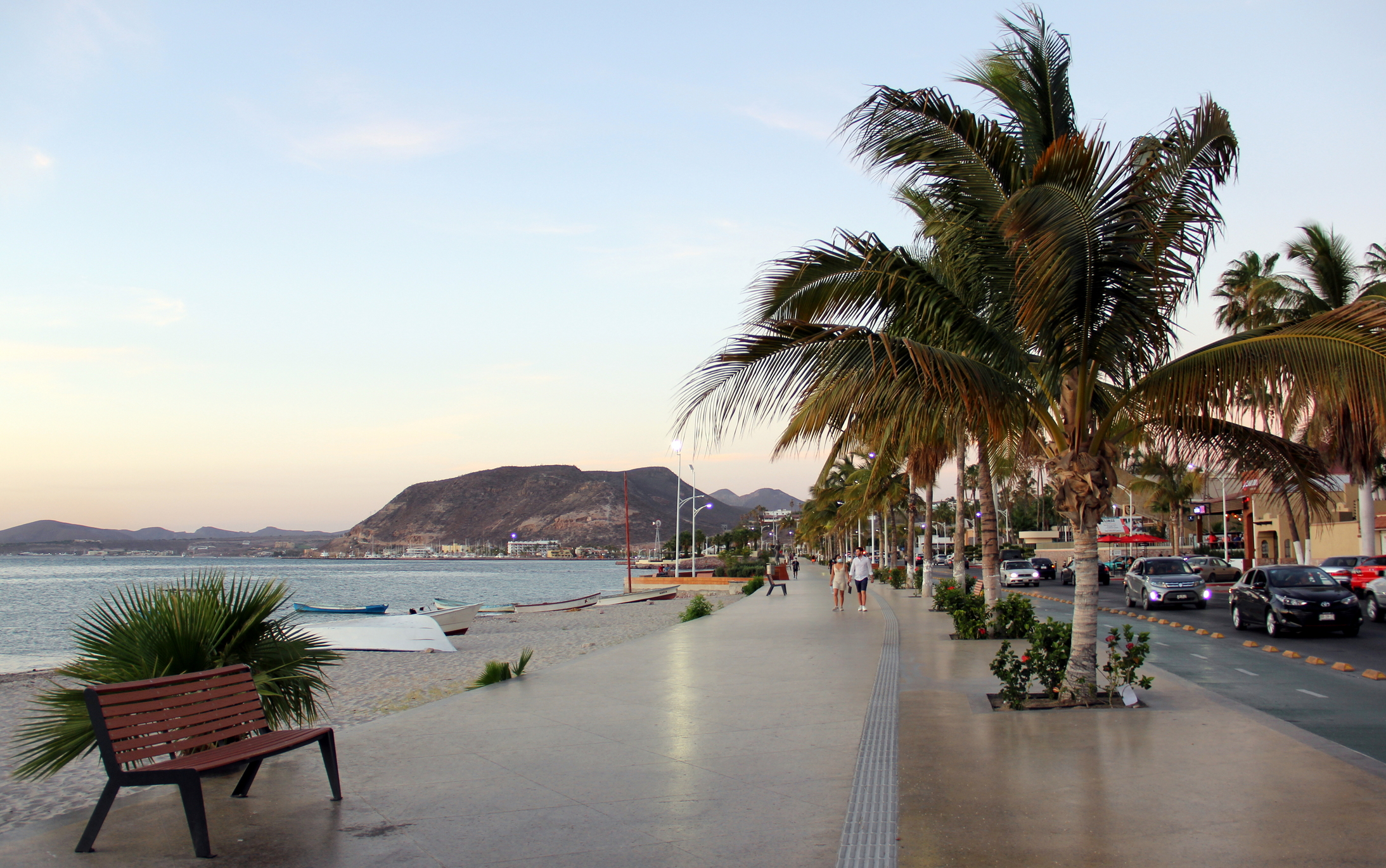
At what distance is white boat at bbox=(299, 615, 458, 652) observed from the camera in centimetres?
2344

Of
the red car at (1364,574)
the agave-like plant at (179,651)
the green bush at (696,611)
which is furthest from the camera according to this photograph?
the red car at (1364,574)

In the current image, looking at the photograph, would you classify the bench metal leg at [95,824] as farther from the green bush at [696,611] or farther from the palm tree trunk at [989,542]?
the green bush at [696,611]

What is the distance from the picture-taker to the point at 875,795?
250 inches

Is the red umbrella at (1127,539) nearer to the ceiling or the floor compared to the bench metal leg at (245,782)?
nearer to the ceiling

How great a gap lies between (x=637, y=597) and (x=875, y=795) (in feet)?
151

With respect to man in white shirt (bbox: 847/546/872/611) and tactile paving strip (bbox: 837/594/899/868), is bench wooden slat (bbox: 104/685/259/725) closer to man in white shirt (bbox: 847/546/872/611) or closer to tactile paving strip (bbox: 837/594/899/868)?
tactile paving strip (bbox: 837/594/899/868)

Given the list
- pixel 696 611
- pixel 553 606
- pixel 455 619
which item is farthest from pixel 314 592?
pixel 696 611

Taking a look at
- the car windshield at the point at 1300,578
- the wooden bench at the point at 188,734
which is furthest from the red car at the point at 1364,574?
the wooden bench at the point at 188,734

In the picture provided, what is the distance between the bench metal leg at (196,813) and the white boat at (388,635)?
18369 mm

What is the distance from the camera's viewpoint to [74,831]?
574 cm

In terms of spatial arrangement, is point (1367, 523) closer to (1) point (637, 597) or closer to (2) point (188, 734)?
(1) point (637, 597)

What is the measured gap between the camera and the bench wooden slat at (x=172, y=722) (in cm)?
547

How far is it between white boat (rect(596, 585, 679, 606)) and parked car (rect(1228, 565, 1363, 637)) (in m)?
33.9

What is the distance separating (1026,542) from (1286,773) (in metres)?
105
